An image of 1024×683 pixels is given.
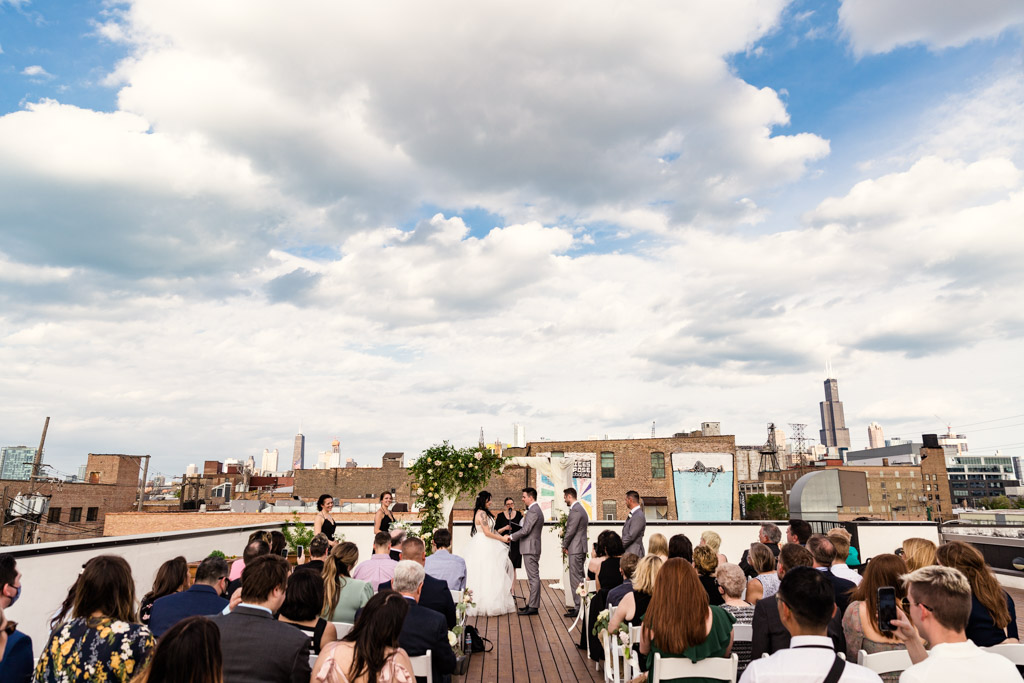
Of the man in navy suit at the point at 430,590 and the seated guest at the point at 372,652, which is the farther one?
the man in navy suit at the point at 430,590

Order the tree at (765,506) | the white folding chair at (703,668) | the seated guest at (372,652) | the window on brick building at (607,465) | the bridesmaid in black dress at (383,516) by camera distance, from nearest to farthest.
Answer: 1. the seated guest at (372,652)
2. the white folding chair at (703,668)
3. the bridesmaid in black dress at (383,516)
4. the window on brick building at (607,465)
5. the tree at (765,506)

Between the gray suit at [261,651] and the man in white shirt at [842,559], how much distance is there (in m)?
3.95

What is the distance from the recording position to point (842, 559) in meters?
5.30

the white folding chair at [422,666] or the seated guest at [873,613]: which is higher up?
the seated guest at [873,613]

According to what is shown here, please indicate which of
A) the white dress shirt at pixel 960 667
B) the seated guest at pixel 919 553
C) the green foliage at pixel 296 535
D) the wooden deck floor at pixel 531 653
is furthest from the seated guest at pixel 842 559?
the green foliage at pixel 296 535

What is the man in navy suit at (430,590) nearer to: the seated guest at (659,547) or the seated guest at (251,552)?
the seated guest at (251,552)

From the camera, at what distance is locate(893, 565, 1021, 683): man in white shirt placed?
2.18 metres

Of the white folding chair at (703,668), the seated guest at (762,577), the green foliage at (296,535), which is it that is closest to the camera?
the white folding chair at (703,668)

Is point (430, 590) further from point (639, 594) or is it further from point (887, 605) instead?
point (887, 605)

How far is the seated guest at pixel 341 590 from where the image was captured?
4.28 metres

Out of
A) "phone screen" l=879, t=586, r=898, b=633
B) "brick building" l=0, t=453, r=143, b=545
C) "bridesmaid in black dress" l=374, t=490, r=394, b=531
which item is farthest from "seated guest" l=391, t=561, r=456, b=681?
"brick building" l=0, t=453, r=143, b=545

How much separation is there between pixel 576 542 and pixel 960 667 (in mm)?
6943

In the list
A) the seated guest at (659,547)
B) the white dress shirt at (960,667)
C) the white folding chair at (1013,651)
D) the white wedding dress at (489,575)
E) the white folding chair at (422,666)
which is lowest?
the white wedding dress at (489,575)

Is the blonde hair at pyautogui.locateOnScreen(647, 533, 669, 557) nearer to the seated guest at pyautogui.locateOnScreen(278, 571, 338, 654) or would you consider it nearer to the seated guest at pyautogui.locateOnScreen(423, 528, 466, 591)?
the seated guest at pyautogui.locateOnScreen(423, 528, 466, 591)
